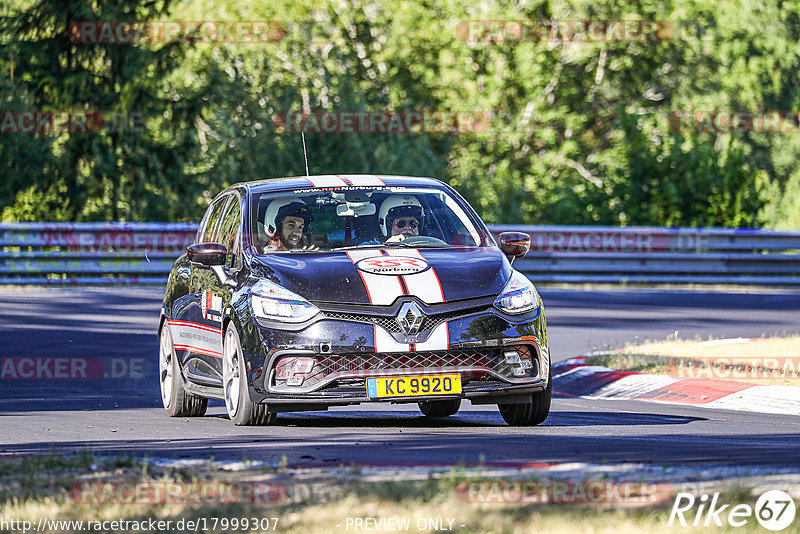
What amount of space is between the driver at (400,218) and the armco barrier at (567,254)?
45.0 feet

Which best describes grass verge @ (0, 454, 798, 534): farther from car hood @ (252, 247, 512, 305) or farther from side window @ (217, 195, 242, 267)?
side window @ (217, 195, 242, 267)

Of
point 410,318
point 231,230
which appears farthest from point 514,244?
point 231,230

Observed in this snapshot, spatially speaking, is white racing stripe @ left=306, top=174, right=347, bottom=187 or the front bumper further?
white racing stripe @ left=306, top=174, right=347, bottom=187

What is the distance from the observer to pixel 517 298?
31.5 feet

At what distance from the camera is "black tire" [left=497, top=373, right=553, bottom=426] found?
32.0ft

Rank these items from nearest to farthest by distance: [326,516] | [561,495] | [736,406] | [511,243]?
[326,516], [561,495], [511,243], [736,406]

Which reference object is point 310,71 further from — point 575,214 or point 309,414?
point 309,414

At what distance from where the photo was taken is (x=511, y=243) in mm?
10359

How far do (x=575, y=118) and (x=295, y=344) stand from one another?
40259 millimetres

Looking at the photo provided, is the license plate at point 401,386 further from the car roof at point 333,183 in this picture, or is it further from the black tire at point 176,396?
the black tire at point 176,396

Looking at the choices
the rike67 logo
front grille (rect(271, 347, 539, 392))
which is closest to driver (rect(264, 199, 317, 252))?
front grille (rect(271, 347, 539, 392))

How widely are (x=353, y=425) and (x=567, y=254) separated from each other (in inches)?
625

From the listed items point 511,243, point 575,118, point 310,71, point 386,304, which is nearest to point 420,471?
point 386,304

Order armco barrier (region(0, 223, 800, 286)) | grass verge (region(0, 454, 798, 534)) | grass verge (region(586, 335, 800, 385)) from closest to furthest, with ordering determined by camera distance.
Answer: grass verge (region(0, 454, 798, 534))
grass verge (region(586, 335, 800, 385))
armco barrier (region(0, 223, 800, 286))
